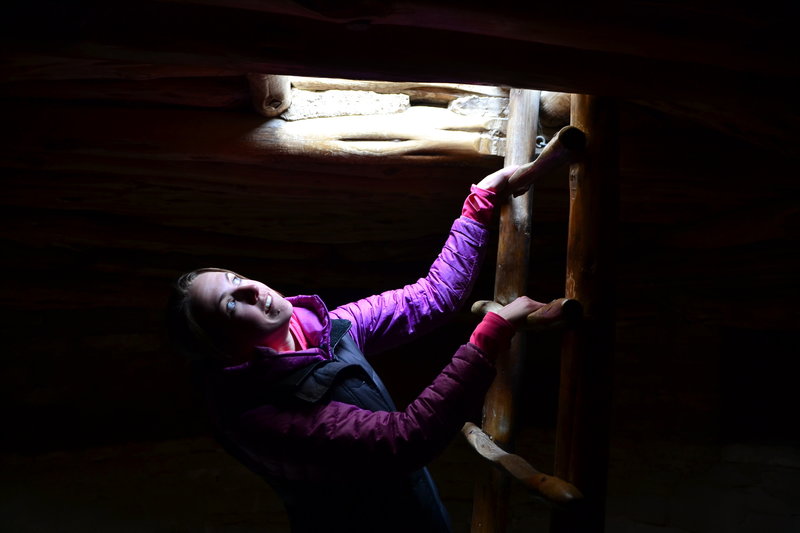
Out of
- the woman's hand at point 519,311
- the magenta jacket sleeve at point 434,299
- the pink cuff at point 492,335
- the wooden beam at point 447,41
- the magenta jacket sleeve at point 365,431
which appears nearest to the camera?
the wooden beam at point 447,41

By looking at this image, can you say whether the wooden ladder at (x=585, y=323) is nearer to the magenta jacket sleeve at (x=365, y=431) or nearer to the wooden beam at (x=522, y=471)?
the wooden beam at (x=522, y=471)

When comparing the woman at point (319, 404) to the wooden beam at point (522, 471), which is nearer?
the woman at point (319, 404)

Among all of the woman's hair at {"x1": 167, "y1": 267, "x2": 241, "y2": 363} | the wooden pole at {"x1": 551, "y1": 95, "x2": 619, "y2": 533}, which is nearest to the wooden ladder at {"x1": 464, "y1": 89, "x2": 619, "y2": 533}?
the wooden pole at {"x1": 551, "y1": 95, "x2": 619, "y2": 533}

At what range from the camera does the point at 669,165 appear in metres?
2.41

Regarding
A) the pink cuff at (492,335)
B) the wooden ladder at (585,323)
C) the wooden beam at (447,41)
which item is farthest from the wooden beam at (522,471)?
the wooden beam at (447,41)

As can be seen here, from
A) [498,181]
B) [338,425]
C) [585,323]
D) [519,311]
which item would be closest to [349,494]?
[338,425]

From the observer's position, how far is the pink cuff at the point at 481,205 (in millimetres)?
1929

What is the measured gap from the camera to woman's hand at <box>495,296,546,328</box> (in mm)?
1593

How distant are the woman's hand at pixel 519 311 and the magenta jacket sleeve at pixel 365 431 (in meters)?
0.19

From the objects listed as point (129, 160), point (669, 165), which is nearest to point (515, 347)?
point (669, 165)

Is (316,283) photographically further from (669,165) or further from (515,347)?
(669,165)

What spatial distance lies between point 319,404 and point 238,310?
32 centimetres

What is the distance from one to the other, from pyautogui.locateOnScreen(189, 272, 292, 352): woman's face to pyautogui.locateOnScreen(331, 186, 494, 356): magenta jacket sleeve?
0.38 meters

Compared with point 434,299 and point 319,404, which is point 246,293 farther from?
point 434,299
